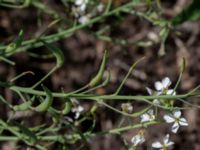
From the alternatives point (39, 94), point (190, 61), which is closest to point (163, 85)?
point (39, 94)

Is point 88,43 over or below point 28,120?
over

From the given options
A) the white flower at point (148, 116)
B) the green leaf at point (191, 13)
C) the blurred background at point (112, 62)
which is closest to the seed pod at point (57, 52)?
the white flower at point (148, 116)

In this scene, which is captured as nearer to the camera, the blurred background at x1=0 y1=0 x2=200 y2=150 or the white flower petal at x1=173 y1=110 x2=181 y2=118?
the white flower petal at x1=173 y1=110 x2=181 y2=118

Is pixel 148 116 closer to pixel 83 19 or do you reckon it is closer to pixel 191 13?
pixel 191 13

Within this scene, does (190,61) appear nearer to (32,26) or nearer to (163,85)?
(32,26)

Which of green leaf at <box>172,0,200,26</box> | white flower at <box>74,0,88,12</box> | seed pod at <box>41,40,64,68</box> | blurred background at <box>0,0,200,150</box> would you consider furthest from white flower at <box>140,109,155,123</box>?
blurred background at <box>0,0,200,150</box>

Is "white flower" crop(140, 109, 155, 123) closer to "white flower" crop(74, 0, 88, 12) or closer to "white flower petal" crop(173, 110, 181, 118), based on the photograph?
"white flower petal" crop(173, 110, 181, 118)

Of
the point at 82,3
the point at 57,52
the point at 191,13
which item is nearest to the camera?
the point at 57,52

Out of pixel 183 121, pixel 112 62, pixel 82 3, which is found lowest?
pixel 112 62

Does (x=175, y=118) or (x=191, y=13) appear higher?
(x=191, y=13)

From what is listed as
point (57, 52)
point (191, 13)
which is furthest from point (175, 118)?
point (191, 13)

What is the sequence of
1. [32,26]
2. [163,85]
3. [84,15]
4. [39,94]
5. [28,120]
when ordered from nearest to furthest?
[39,94]
[163,85]
[84,15]
[28,120]
[32,26]
